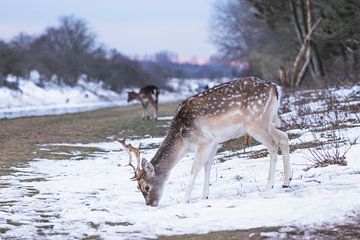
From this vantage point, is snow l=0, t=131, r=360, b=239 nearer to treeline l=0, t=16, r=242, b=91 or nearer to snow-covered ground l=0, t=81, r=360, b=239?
snow-covered ground l=0, t=81, r=360, b=239

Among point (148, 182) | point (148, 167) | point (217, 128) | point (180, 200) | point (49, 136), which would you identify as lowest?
point (180, 200)

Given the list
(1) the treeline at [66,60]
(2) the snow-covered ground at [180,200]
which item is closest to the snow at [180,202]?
(2) the snow-covered ground at [180,200]

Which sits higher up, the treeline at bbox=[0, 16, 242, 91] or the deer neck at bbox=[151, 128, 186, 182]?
the treeline at bbox=[0, 16, 242, 91]

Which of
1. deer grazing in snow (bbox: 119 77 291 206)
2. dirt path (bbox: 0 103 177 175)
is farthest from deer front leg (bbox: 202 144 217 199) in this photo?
dirt path (bbox: 0 103 177 175)

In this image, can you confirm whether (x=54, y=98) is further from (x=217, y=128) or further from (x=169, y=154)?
(x=217, y=128)

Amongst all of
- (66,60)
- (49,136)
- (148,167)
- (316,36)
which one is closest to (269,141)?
(148,167)

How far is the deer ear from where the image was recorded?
9.02 meters

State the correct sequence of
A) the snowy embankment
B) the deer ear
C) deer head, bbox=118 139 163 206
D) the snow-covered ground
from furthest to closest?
the snowy embankment, the deer ear, deer head, bbox=118 139 163 206, the snow-covered ground

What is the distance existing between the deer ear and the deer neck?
0.11m

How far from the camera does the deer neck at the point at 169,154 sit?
363 inches

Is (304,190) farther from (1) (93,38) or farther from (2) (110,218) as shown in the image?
(1) (93,38)

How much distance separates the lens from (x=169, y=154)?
364 inches

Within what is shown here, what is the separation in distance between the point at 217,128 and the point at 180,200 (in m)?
1.18

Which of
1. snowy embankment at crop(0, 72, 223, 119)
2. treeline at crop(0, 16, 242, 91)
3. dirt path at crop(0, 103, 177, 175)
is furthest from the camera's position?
treeline at crop(0, 16, 242, 91)
